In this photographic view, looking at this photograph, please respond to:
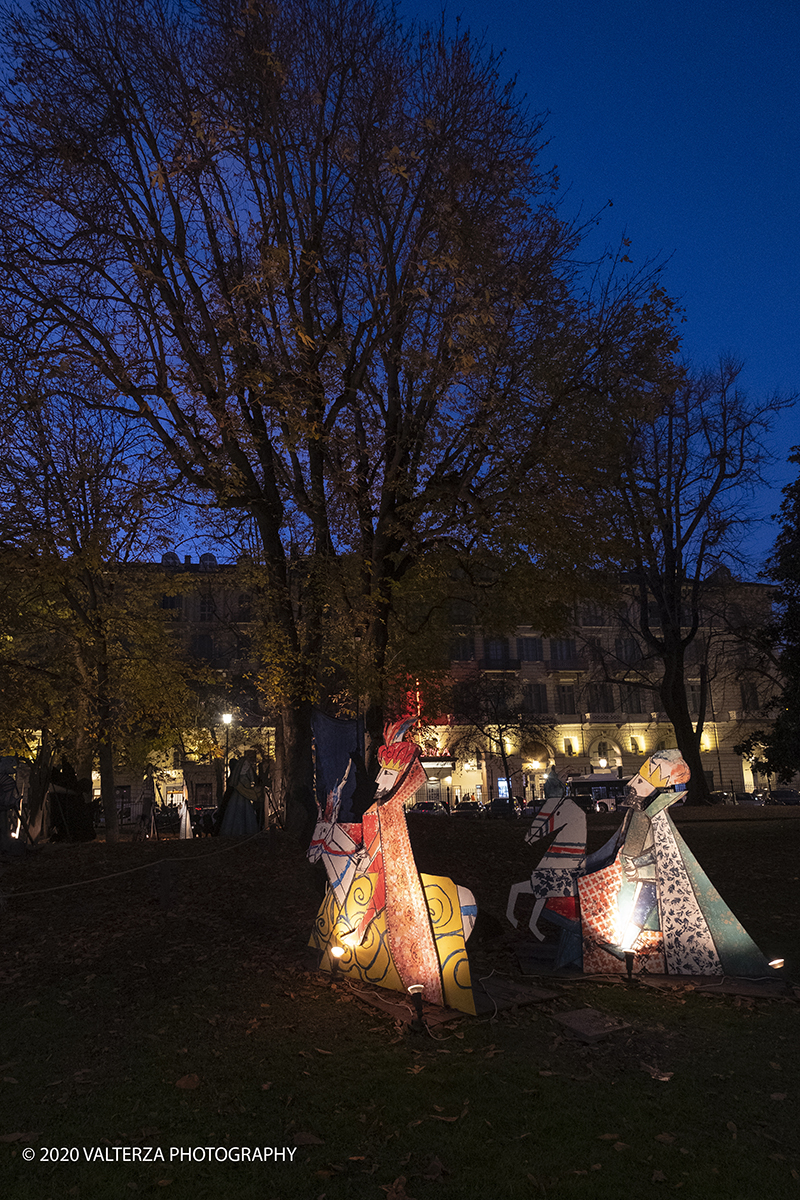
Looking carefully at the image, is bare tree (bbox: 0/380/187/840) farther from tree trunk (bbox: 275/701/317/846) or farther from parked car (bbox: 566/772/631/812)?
parked car (bbox: 566/772/631/812)

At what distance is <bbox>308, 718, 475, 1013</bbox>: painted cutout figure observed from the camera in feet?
22.7

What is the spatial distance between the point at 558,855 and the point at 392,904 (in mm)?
2200

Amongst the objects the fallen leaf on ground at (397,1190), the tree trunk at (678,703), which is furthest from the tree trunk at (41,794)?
the tree trunk at (678,703)

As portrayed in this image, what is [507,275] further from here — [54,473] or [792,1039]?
[792,1039]

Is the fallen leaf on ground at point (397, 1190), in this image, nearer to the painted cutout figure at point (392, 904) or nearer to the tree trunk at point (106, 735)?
the painted cutout figure at point (392, 904)

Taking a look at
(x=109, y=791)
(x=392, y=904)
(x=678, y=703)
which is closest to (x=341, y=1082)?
(x=392, y=904)

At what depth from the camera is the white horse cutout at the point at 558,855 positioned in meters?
Answer: 8.36

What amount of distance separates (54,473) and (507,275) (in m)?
8.71

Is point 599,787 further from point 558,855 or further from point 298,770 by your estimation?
point 558,855

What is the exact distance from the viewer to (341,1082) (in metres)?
5.54

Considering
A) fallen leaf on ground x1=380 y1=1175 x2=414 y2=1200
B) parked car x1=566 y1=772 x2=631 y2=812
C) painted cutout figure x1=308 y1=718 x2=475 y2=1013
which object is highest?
painted cutout figure x1=308 y1=718 x2=475 y2=1013

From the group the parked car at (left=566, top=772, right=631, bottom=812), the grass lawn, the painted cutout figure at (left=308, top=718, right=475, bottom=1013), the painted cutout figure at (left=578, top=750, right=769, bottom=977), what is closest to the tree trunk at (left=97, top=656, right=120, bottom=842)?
the grass lawn

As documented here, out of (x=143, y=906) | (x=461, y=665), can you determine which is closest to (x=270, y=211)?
(x=143, y=906)

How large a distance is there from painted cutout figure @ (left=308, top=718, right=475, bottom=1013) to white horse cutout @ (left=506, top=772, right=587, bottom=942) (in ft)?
5.14
